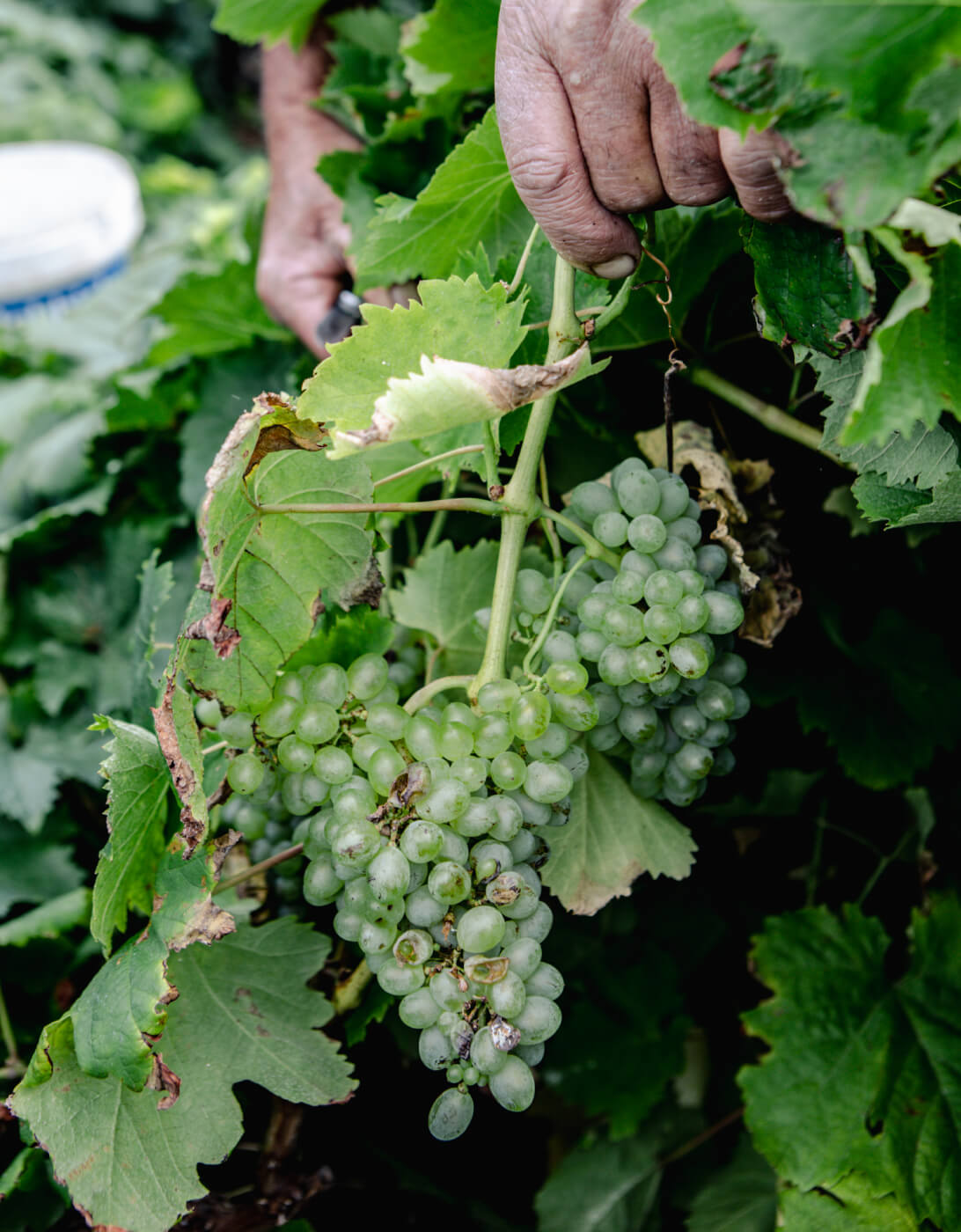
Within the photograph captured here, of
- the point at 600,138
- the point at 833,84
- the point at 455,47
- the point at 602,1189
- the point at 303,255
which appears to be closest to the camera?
the point at 833,84

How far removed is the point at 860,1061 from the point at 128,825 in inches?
22.0

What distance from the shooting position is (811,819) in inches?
32.5

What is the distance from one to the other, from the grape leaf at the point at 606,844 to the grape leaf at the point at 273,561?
187 mm

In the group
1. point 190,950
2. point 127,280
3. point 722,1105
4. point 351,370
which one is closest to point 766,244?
point 351,370

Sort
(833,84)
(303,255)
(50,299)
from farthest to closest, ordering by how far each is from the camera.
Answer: (50,299), (303,255), (833,84)

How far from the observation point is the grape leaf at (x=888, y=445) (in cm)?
48

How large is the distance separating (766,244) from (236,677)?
14.1 inches

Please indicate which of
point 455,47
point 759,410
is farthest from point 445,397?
point 455,47

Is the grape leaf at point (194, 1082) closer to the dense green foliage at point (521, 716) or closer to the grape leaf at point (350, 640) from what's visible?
the dense green foliage at point (521, 716)

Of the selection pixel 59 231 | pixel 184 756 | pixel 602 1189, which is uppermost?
pixel 184 756

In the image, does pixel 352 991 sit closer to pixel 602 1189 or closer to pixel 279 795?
pixel 279 795

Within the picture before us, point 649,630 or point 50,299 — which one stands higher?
point 649,630

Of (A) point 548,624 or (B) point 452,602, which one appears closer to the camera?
(A) point 548,624

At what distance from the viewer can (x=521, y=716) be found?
47 cm
